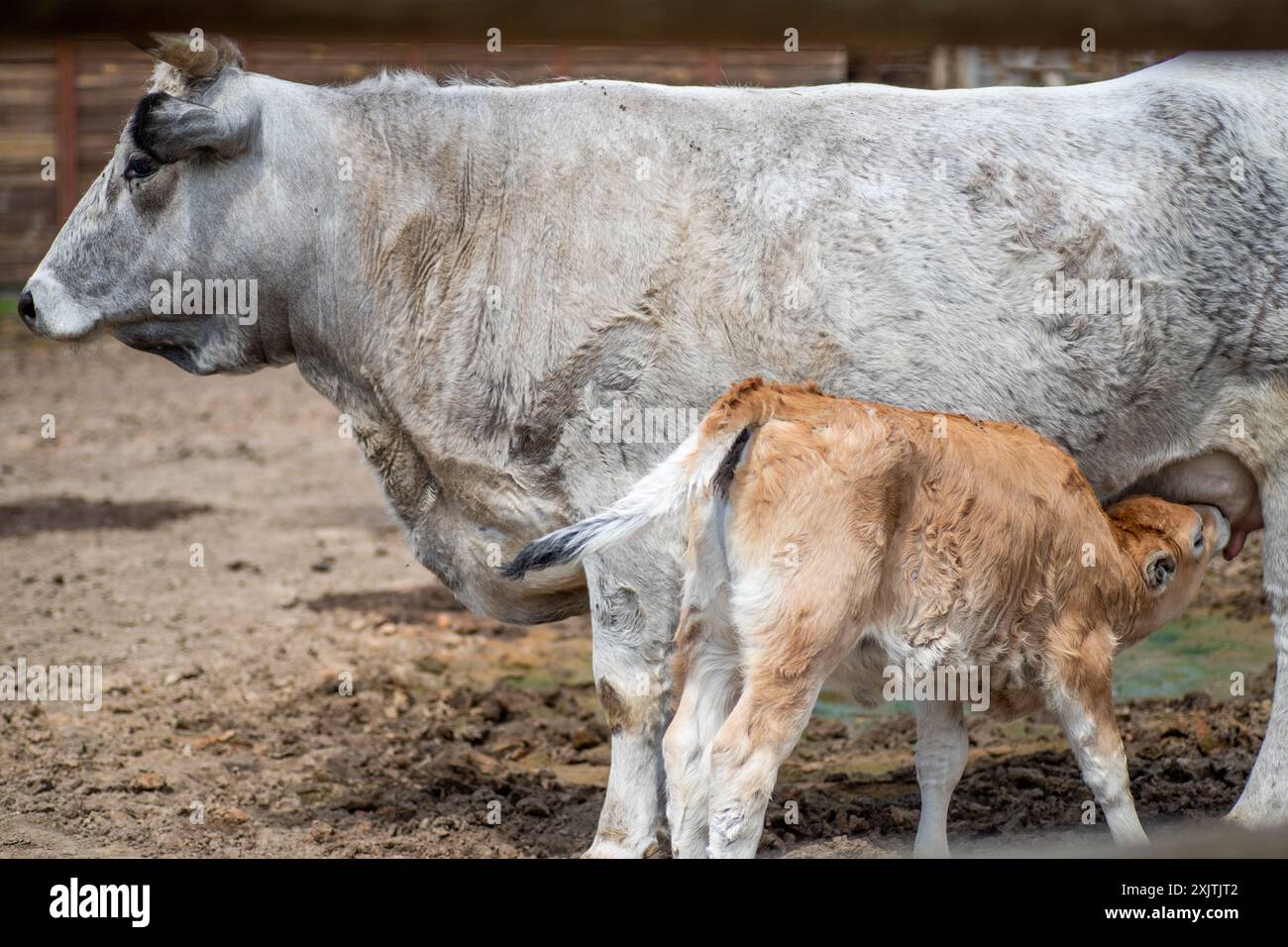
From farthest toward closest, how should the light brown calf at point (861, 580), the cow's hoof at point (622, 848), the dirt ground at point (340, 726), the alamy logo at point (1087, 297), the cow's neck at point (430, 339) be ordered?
the dirt ground at point (340, 726) → the cow's neck at point (430, 339) → the alamy logo at point (1087, 297) → the cow's hoof at point (622, 848) → the light brown calf at point (861, 580)

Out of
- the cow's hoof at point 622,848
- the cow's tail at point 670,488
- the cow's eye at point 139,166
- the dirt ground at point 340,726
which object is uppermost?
the cow's eye at point 139,166

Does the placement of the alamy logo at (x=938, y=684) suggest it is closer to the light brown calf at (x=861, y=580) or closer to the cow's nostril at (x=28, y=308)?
the light brown calf at (x=861, y=580)

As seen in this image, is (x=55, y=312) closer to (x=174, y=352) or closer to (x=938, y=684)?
(x=174, y=352)

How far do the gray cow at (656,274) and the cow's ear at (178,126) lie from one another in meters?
0.01

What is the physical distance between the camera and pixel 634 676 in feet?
16.2

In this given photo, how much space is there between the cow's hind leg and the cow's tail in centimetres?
129

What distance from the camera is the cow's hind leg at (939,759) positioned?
16.3ft

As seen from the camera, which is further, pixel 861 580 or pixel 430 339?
pixel 430 339

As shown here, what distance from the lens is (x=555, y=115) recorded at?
209 inches

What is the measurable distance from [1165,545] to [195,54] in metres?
3.77

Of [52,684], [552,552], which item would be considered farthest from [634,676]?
[52,684]

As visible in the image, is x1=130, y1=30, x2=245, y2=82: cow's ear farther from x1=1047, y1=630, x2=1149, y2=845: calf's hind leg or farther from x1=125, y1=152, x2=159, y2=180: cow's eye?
x1=1047, y1=630, x2=1149, y2=845: calf's hind leg

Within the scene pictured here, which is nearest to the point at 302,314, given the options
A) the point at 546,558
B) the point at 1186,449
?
the point at 546,558
